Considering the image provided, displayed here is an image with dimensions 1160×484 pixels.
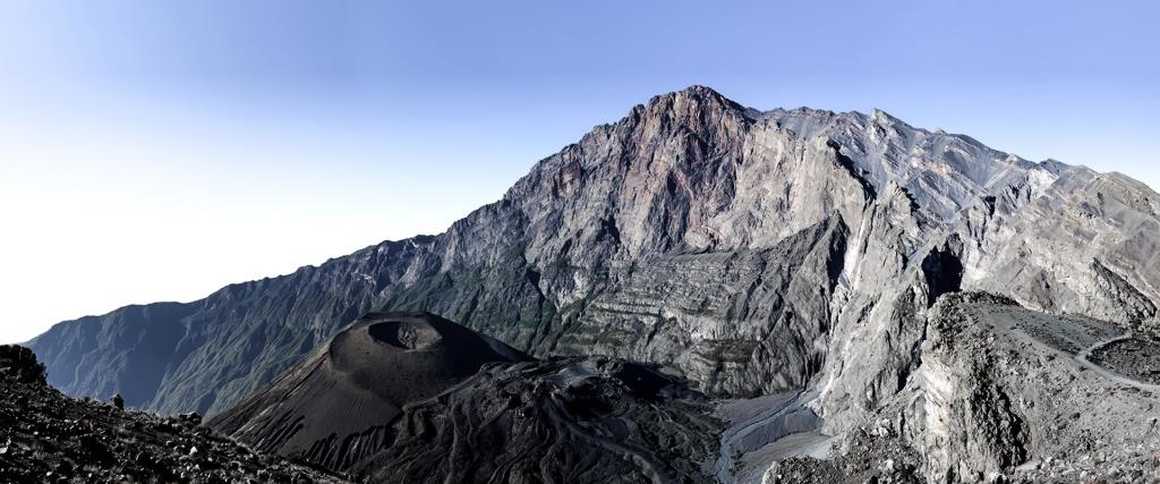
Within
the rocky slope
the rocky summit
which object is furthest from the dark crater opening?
the rocky slope

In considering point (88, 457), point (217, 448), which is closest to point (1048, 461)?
point (217, 448)

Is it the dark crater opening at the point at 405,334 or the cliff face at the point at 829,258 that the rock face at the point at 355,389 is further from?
the cliff face at the point at 829,258

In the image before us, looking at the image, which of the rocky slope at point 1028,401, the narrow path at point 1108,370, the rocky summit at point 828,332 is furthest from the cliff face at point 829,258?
the rocky slope at point 1028,401

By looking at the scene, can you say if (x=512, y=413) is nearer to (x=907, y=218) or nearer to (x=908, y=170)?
(x=907, y=218)

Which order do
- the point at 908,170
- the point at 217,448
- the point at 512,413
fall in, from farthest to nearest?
1. the point at 908,170
2. the point at 512,413
3. the point at 217,448

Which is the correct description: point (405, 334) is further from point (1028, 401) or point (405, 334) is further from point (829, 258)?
point (1028, 401)
